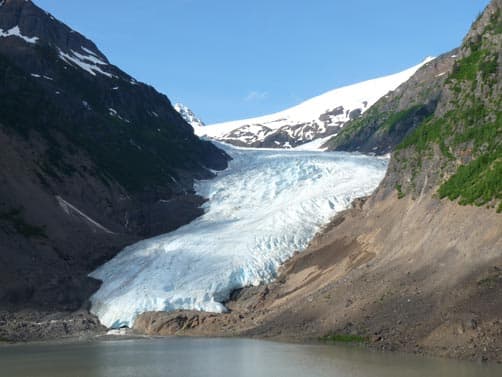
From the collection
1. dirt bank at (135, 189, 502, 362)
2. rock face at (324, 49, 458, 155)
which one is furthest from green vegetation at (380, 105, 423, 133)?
dirt bank at (135, 189, 502, 362)

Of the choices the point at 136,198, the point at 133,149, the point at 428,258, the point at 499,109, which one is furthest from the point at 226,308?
the point at 133,149

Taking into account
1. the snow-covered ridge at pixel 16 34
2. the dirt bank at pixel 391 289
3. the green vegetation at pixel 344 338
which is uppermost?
the snow-covered ridge at pixel 16 34

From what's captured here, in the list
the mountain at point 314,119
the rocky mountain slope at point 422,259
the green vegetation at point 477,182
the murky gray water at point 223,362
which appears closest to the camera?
the murky gray water at point 223,362

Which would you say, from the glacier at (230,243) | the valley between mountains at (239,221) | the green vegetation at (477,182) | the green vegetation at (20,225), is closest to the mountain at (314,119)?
the valley between mountains at (239,221)

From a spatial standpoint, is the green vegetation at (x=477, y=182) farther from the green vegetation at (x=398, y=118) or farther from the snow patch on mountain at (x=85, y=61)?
the snow patch on mountain at (x=85, y=61)

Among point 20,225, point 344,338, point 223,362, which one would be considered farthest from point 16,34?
point 223,362

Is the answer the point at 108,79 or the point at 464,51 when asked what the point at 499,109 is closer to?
the point at 464,51

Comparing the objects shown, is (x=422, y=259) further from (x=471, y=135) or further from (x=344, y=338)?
(x=471, y=135)
